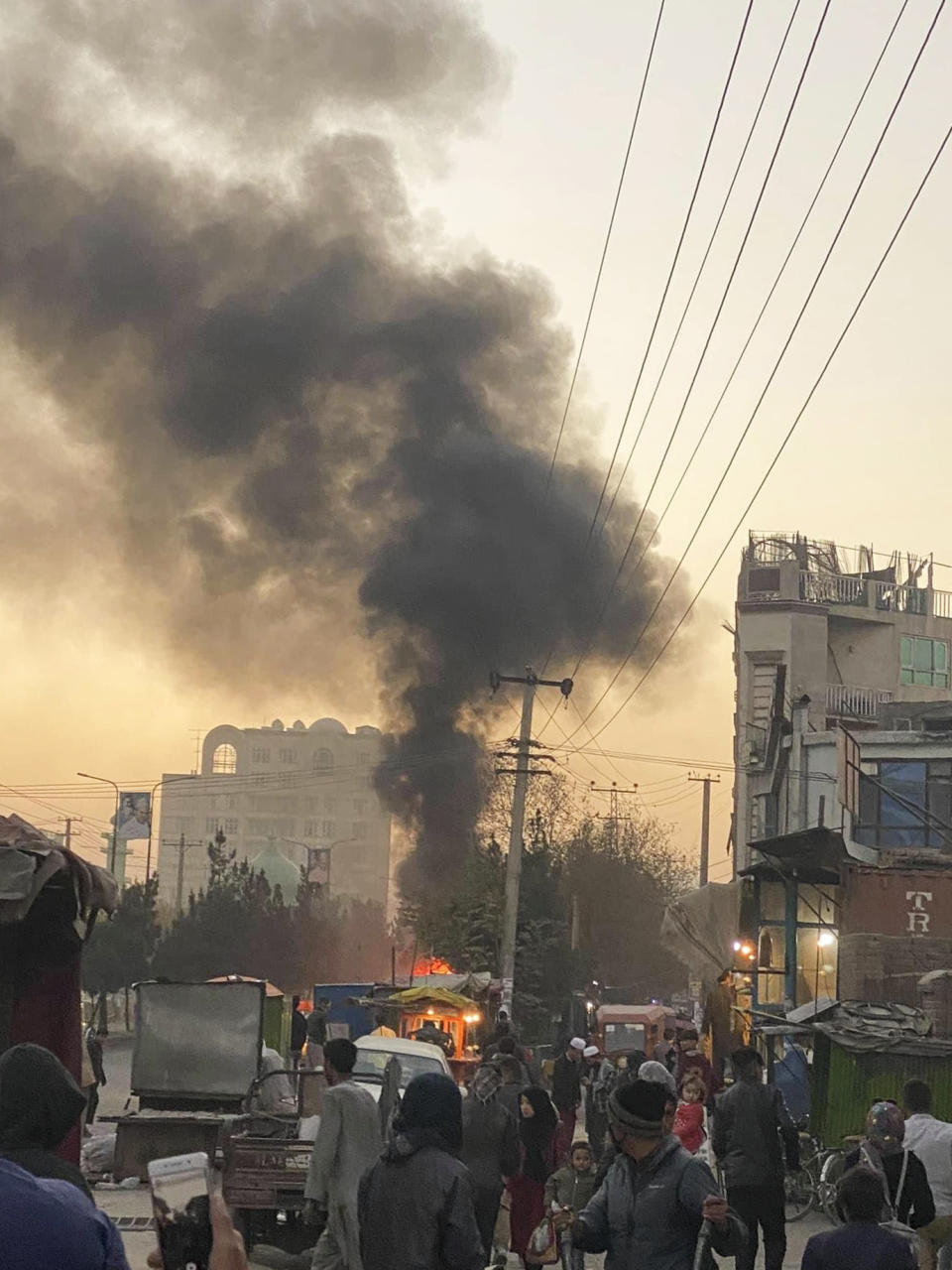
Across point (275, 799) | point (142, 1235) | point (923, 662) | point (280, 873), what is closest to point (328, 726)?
point (275, 799)

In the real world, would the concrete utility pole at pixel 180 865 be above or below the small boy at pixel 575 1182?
above

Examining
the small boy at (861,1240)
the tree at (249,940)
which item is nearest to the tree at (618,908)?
the tree at (249,940)

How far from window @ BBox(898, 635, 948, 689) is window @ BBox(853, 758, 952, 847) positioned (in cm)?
1936

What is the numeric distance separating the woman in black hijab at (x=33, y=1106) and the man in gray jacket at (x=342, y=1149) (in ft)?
15.7

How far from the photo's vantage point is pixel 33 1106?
3891 mm

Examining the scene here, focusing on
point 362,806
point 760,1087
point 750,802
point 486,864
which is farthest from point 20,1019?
point 362,806

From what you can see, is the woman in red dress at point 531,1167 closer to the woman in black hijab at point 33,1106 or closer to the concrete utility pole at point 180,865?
the woman in black hijab at point 33,1106

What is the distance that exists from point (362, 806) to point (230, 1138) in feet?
506

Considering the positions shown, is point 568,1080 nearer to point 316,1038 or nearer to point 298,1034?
point 316,1038

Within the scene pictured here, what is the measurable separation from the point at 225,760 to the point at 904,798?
434 feet

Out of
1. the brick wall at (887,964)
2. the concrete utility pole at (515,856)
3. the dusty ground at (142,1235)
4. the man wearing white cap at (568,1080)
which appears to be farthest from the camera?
the concrete utility pole at (515,856)

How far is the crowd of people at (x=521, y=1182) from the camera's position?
12.7ft

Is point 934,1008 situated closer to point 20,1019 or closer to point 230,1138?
point 230,1138

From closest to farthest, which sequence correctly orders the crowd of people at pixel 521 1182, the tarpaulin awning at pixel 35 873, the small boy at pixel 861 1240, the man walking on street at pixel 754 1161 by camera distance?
the crowd of people at pixel 521 1182
the small boy at pixel 861 1240
the tarpaulin awning at pixel 35 873
the man walking on street at pixel 754 1161
